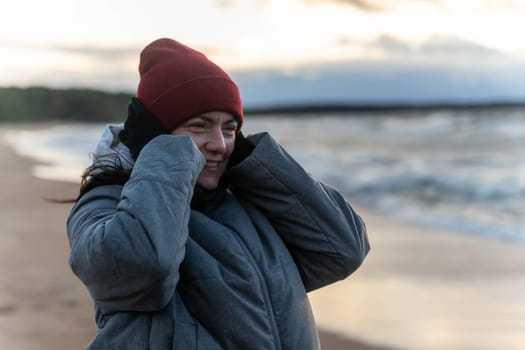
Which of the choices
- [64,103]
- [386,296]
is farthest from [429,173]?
[64,103]

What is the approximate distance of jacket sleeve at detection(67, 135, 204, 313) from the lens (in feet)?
5.93

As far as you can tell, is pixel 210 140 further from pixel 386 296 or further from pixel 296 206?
pixel 386 296

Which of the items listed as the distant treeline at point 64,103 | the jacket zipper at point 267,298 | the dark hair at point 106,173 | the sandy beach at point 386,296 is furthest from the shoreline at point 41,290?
the distant treeline at point 64,103

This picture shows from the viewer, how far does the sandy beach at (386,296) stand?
5.14 meters

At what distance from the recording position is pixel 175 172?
189cm

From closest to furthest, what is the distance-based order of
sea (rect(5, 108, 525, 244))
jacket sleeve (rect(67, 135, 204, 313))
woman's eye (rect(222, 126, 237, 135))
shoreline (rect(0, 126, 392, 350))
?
jacket sleeve (rect(67, 135, 204, 313)), woman's eye (rect(222, 126, 237, 135)), shoreline (rect(0, 126, 392, 350)), sea (rect(5, 108, 525, 244))

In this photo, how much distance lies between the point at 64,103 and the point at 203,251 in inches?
2470

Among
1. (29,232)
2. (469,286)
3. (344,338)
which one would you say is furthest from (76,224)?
(29,232)

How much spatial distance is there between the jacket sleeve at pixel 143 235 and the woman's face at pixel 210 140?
86mm

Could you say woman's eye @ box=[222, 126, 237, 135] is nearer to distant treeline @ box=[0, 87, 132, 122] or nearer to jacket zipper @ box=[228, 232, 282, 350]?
jacket zipper @ box=[228, 232, 282, 350]

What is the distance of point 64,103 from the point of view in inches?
2478

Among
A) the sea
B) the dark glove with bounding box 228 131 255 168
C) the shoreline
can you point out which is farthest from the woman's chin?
the sea

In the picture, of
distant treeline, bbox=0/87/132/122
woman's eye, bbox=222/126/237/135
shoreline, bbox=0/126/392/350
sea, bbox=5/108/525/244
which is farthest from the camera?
distant treeline, bbox=0/87/132/122

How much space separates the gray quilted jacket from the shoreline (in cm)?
111
